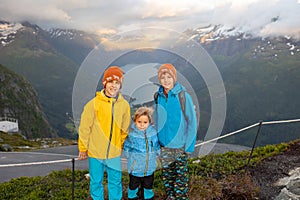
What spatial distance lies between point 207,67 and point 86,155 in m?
2.17

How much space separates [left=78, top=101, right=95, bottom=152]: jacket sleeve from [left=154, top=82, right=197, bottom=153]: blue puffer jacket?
0.95m

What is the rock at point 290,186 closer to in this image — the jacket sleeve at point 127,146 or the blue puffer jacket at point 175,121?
the blue puffer jacket at point 175,121

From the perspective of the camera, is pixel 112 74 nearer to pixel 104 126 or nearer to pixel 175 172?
pixel 104 126

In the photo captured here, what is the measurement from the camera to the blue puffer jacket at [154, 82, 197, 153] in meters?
4.07

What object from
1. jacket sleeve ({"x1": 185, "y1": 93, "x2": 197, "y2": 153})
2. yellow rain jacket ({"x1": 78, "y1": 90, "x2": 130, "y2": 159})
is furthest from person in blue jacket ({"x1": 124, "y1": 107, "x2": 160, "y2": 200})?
jacket sleeve ({"x1": 185, "y1": 93, "x2": 197, "y2": 153})

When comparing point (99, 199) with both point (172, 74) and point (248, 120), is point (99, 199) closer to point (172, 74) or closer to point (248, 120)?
point (172, 74)

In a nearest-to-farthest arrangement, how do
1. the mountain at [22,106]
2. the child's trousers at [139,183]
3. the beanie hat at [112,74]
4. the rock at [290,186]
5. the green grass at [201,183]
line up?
1. the beanie hat at [112,74]
2. the child's trousers at [139,183]
3. the rock at [290,186]
4. the green grass at [201,183]
5. the mountain at [22,106]

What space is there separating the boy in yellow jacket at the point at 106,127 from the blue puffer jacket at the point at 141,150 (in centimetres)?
14

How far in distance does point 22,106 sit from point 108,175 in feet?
395

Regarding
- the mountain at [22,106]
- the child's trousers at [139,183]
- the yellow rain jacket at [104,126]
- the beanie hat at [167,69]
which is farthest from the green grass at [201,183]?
the mountain at [22,106]

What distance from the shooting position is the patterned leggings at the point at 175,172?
14.1 ft

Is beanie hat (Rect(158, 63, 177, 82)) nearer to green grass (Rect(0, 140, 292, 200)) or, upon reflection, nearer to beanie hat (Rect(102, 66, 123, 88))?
beanie hat (Rect(102, 66, 123, 88))

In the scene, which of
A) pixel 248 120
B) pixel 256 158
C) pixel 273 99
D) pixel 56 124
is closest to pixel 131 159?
pixel 256 158

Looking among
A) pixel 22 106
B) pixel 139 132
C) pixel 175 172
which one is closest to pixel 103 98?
pixel 139 132
